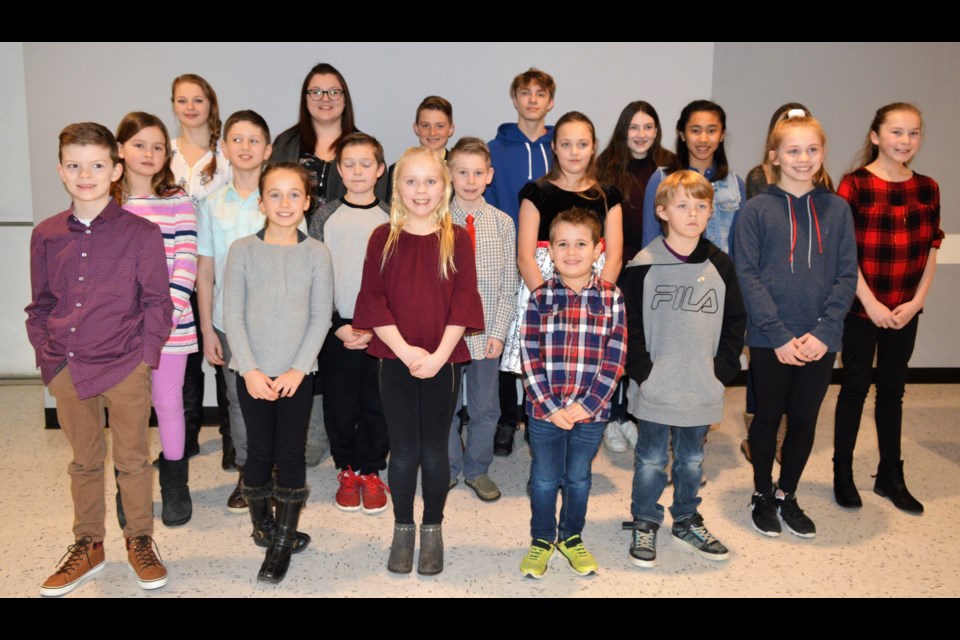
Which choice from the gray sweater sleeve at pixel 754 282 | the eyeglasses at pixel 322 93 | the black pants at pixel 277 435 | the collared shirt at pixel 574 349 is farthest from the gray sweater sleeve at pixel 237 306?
the gray sweater sleeve at pixel 754 282

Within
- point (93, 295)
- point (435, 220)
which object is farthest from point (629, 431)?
point (93, 295)

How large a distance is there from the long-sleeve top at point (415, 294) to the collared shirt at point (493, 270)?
0.43 metres

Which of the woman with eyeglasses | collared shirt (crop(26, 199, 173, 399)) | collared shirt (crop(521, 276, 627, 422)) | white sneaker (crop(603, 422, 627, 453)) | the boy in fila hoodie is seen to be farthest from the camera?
white sneaker (crop(603, 422, 627, 453))

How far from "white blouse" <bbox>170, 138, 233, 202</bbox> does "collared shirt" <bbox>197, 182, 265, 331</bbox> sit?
0.15 meters

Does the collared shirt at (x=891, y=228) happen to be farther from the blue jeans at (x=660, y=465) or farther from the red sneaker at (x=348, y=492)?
the red sneaker at (x=348, y=492)

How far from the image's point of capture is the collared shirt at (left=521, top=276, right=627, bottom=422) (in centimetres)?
230

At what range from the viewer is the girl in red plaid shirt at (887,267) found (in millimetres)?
2738

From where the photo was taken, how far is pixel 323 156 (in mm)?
3076

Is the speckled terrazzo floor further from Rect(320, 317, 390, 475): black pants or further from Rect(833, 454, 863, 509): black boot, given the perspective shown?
Rect(320, 317, 390, 475): black pants

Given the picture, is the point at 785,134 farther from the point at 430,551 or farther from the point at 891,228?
the point at 430,551

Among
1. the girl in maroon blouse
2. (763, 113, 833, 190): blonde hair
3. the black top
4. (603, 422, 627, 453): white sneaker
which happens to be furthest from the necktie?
(603, 422, 627, 453): white sneaker

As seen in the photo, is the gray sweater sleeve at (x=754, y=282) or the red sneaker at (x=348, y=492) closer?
the gray sweater sleeve at (x=754, y=282)

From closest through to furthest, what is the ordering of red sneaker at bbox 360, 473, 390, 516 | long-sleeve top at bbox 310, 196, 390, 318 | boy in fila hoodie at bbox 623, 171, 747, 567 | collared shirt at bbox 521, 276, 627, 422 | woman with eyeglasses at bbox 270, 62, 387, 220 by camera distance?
collared shirt at bbox 521, 276, 627, 422
boy in fila hoodie at bbox 623, 171, 747, 567
long-sleeve top at bbox 310, 196, 390, 318
red sneaker at bbox 360, 473, 390, 516
woman with eyeglasses at bbox 270, 62, 387, 220
